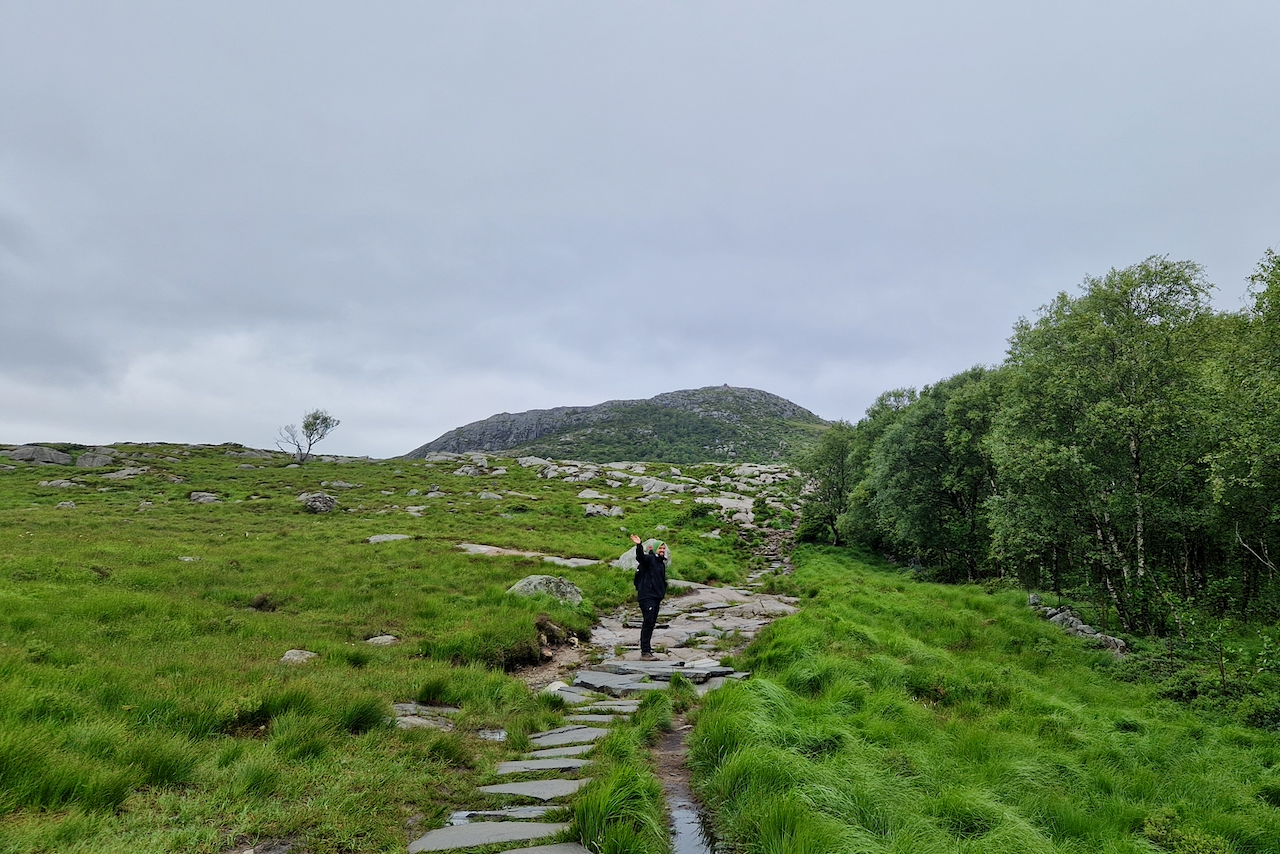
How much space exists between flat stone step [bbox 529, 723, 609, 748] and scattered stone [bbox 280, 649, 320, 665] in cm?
520

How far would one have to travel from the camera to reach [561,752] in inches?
295

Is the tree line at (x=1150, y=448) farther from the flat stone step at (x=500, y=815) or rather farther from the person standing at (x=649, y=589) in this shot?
the flat stone step at (x=500, y=815)

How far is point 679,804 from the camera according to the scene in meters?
6.34

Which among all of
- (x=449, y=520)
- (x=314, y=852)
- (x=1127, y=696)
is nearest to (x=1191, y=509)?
(x=1127, y=696)

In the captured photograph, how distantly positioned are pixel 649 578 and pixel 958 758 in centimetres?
800

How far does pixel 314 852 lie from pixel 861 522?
40.1 metres

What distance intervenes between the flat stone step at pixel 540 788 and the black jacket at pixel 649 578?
26.0 ft

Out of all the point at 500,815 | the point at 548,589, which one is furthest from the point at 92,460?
the point at 500,815

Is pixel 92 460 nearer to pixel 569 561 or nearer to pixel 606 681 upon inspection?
pixel 569 561

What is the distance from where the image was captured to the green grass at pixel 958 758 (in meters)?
5.68

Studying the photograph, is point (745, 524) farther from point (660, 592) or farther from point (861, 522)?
point (660, 592)

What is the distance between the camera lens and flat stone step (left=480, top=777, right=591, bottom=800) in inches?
240

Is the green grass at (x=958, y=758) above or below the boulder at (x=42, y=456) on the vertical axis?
below

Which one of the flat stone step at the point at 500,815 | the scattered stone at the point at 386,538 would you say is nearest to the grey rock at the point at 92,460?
the scattered stone at the point at 386,538
